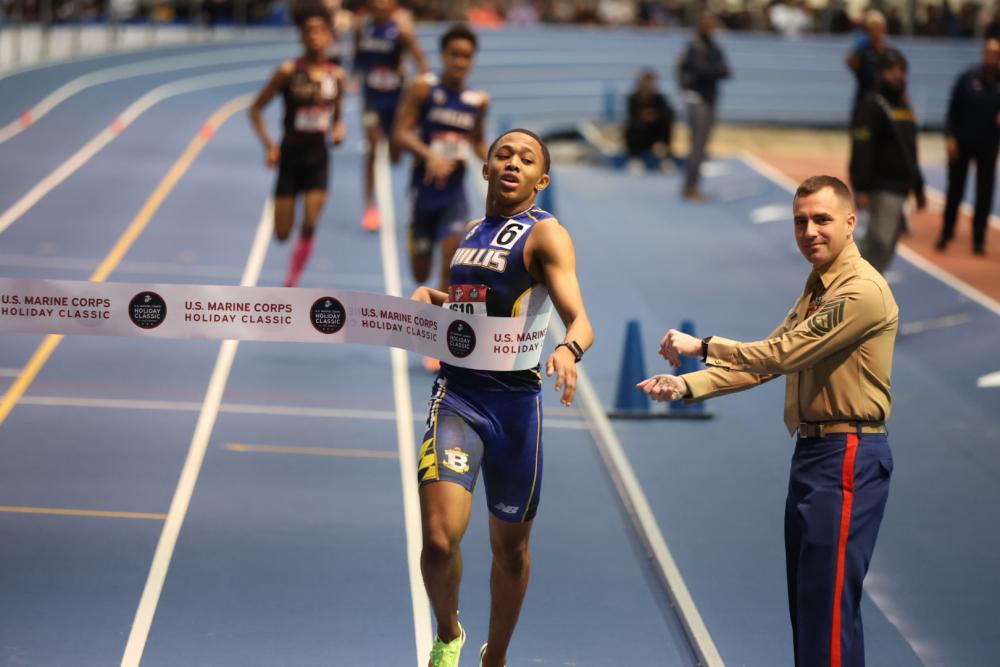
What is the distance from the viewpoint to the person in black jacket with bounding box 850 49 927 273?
11352 millimetres

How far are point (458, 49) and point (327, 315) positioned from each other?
14.0ft

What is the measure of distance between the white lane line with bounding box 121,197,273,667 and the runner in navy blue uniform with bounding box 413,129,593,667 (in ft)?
4.47

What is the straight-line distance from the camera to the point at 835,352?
15.5 ft

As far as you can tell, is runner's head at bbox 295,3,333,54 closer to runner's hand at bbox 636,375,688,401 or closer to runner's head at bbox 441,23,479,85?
runner's head at bbox 441,23,479,85

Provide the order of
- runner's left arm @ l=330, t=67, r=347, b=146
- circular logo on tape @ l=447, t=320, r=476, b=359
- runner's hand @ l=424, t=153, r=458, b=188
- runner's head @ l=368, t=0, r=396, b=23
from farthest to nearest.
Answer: runner's head @ l=368, t=0, r=396, b=23 < runner's left arm @ l=330, t=67, r=347, b=146 < runner's hand @ l=424, t=153, r=458, b=188 < circular logo on tape @ l=447, t=320, r=476, b=359

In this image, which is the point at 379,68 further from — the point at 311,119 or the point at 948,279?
the point at 948,279

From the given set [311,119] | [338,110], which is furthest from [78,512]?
[338,110]

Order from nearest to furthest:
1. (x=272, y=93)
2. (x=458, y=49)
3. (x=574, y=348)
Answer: (x=574, y=348), (x=458, y=49), (x=272, y=93)

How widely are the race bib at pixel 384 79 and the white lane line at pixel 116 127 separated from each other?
347 centimetres

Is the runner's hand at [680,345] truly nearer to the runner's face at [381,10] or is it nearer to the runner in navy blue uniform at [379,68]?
the runner in navy blue uniform at [379,68]

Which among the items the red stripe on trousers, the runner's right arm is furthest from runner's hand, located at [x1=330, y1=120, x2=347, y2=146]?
the red stripe on trousers

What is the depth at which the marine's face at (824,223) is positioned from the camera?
471 cm

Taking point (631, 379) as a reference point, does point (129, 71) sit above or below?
below

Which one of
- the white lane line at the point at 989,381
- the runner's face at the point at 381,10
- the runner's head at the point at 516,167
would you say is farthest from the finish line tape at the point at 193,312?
the runner's face at the point at 381,10
